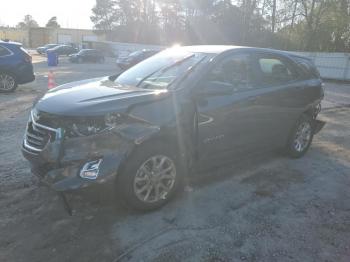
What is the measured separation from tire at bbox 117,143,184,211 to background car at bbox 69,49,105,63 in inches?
1191

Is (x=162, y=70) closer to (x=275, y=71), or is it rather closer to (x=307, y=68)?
(x=275, y=71)

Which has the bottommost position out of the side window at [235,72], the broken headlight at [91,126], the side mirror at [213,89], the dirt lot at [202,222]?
the dirt lot at [202,222]

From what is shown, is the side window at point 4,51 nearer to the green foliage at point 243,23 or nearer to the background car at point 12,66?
the background car at point 12,66

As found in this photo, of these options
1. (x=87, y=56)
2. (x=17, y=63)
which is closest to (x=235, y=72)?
(x=17, y=63)

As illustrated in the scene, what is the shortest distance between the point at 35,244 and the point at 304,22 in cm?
3514

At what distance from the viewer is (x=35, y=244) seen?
3.29 metres

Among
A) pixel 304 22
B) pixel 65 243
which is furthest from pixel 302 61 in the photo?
pixel 304 22

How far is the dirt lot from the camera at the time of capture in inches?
128

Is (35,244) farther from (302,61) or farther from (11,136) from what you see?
(302,61)

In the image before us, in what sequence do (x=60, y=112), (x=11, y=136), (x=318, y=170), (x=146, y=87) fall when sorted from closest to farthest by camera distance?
1. (x=60, y=112)
2. (x=146, y=87)
3. (x=318, y=170)
4. (x=11, y=136)

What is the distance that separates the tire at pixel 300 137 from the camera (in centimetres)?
579

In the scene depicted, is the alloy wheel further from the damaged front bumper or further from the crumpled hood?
the crumpled hood

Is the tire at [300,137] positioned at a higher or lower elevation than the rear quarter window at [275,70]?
lower

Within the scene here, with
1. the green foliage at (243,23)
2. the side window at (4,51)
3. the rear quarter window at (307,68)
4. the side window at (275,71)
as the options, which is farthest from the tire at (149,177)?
the green foliage at (243,23)
